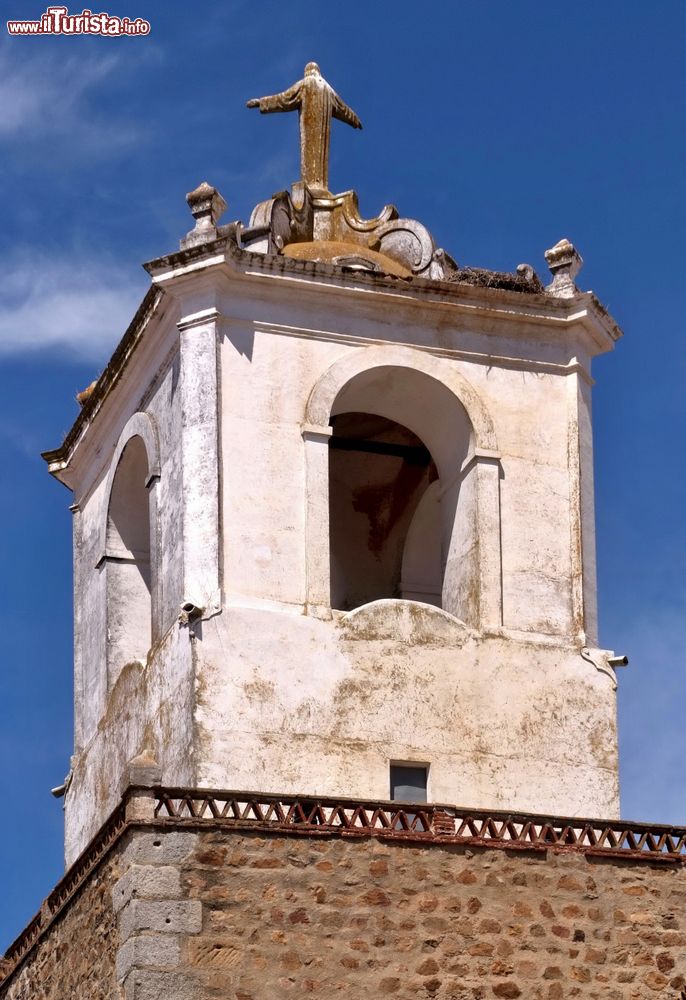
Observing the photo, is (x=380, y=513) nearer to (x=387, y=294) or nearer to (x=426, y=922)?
(x=387, y=294)

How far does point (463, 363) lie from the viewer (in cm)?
3027

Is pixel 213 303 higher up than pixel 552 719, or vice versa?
pixel 213 303

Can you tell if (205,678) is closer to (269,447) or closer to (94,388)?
(269,447)

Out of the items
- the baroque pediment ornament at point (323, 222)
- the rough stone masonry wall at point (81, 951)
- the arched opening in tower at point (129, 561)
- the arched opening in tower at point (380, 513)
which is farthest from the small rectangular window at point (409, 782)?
the baroque pediment ornament at point (323, 222)

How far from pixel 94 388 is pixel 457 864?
6974 mm

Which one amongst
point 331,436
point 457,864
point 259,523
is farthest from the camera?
point 331,436

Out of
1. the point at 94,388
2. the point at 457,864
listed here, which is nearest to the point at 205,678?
the point at 457,864

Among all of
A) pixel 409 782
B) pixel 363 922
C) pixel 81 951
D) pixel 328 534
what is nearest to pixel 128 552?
pixel 328 534

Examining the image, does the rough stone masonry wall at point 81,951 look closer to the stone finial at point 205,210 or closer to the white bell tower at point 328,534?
the white bell tower at point 328,534

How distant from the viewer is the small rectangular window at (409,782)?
28.5 m

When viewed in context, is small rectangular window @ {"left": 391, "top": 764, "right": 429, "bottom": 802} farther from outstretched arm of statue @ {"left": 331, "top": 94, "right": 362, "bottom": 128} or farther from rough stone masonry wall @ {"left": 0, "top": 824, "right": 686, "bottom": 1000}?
outstretched arm of statue @ {"left": 331, "top": 94, "right": 362, "bottom": 128}

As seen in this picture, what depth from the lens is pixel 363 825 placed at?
27.0 meters

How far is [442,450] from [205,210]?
2.98 m

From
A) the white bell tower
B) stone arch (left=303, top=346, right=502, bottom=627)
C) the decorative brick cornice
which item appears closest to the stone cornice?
the white bell tower
